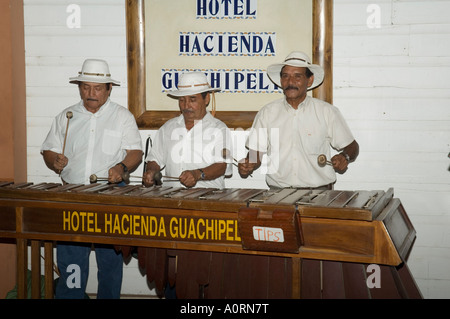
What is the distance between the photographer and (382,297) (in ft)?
10.2

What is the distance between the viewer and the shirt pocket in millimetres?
4402

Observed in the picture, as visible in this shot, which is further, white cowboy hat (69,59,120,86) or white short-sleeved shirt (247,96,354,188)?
white cowboy hat (69,59,120,86)

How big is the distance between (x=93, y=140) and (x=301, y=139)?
1694 millimetres

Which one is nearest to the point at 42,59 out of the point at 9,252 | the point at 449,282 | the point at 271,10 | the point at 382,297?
the point at 9,252

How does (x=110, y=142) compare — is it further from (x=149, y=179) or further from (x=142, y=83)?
(x=142, y=83)

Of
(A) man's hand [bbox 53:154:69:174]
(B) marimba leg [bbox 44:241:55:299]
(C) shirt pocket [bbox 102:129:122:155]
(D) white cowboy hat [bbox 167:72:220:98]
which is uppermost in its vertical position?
(D) white cowboy hat [bbox 167:72:220:98]

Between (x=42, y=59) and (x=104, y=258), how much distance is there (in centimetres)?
198

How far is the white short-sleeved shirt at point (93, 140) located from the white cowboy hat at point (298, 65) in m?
1.24

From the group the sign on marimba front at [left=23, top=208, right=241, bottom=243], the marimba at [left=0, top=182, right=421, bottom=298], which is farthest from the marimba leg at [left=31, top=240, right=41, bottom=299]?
the sign on marimba front at [left=23, top=208, right=241, bottom=243]

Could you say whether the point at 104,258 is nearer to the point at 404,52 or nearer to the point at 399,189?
the point at 399,189

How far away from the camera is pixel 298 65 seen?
4234 millimetres

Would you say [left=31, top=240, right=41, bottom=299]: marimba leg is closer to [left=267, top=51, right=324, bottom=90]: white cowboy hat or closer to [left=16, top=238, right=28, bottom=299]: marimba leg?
[left=16, top=238, right=28, bottom=299]: marimba leg

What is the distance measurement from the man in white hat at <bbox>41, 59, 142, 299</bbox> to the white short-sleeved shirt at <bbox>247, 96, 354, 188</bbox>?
106cm

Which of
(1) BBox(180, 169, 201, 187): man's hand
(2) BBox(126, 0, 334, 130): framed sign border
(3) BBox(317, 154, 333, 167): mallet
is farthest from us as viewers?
(2) BBox(126, 0, 334, 130): framed sign border
